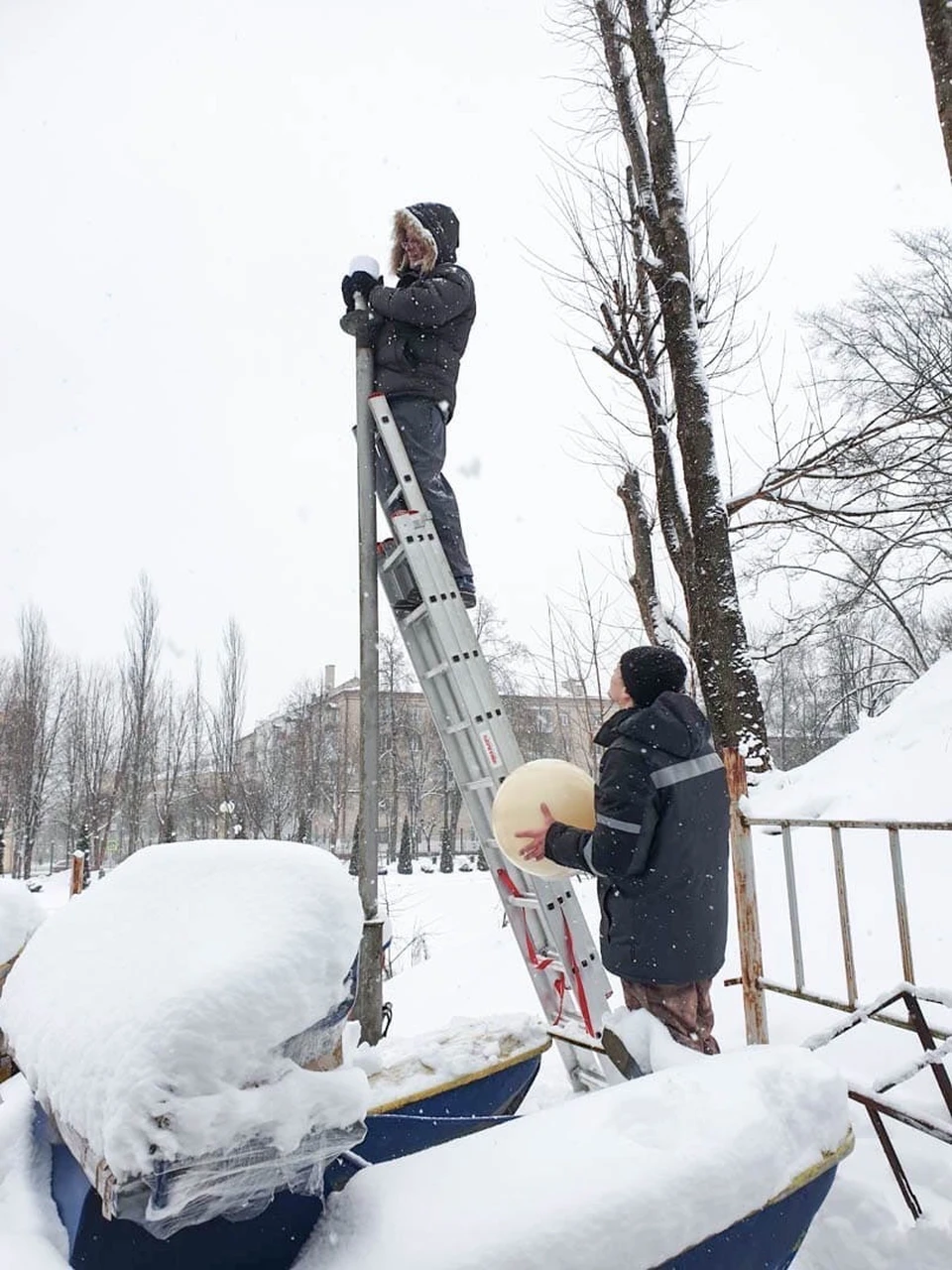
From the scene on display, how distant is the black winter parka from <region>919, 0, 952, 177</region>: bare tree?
11.1ft

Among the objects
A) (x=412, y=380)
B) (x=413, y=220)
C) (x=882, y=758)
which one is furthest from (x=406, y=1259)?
(x=882, y=758)

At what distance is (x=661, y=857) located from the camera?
2785 mm

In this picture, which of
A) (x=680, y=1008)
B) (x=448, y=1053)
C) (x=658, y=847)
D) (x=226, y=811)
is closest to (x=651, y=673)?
(x=658, y=847)

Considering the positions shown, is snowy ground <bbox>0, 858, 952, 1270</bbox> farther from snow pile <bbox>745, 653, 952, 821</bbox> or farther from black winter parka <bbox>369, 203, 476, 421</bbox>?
black winter parka <bbox>369, 203, 476, 421</bbox>

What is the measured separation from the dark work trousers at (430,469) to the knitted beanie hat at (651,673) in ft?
3.14

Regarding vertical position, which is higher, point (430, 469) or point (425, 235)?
point (425, 235)

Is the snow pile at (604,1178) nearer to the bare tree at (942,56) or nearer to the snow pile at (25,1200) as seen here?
the snow pile at (25,1200)

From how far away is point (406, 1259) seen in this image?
117 centimetres

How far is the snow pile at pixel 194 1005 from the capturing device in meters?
1.06

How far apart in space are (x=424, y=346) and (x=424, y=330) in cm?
7

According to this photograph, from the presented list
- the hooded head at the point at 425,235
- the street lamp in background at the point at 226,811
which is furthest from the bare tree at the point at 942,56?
the street lamp in background at the point at 226,811

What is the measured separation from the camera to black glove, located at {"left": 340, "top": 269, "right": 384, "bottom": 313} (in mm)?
3955

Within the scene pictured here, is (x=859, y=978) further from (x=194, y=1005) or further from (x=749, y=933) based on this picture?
(x=194, y=1005)

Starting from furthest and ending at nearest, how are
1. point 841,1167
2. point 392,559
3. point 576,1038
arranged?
point 392,559 → point 576,1038 → point 841,1167
